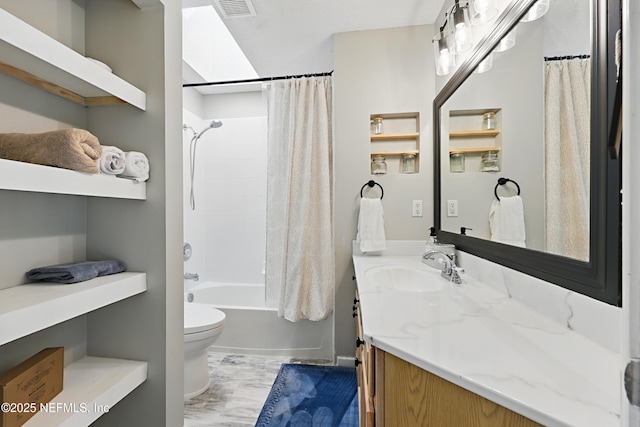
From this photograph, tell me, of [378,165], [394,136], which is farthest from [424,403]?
[394,136]

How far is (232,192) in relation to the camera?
11.2 ft

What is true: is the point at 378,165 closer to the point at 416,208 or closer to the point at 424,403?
the point at 416,208

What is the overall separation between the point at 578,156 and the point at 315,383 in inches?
75.3

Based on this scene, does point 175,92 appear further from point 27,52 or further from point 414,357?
point 414,357

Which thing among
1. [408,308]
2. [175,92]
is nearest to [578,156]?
[408,308]

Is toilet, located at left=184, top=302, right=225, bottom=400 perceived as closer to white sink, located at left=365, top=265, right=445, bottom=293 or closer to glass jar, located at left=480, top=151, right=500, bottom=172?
white sink, located at left=365, top=265, right=445, bottom=293

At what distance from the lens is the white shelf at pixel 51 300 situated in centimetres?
69

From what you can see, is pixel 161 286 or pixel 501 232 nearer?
pixel 161 286

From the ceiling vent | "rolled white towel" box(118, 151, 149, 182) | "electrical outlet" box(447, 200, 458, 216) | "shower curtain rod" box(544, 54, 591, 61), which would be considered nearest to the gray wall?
"electrical outlet" box(447, 200, 458, 216)

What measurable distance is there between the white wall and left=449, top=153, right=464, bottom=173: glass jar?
79.2 inches

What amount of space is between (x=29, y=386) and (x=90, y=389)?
0.17 meters

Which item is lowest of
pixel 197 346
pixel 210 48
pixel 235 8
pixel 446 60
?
pixel 197 346

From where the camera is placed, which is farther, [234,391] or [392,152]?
[392,152]

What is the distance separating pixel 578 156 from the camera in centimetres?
87
